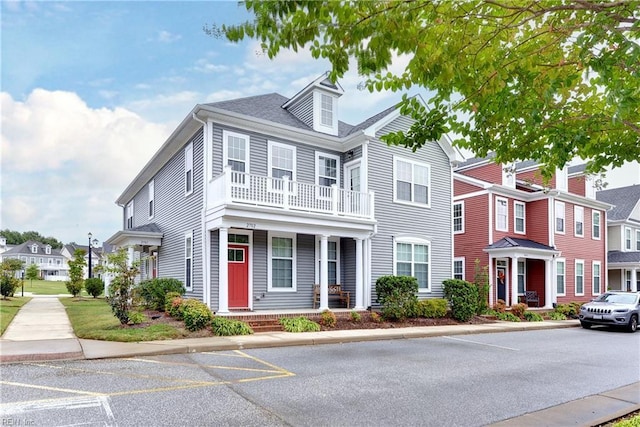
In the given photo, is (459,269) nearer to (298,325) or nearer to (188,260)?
(298,325)

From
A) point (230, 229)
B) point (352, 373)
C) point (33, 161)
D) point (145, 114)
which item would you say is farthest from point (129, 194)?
point (352, 373)

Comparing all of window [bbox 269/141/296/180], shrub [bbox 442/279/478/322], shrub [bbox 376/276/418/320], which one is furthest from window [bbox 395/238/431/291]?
window [bbox 269/141/296/180]

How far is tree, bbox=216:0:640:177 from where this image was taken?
4.34 m

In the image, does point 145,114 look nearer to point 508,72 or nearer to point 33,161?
point 33,161

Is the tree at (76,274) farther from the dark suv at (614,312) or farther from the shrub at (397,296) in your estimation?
the dark suv at (614,312)

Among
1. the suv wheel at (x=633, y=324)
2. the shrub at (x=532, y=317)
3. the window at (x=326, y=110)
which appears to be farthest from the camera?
the shrub at (x=532, y=317)

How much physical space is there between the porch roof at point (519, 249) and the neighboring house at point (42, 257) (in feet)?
276

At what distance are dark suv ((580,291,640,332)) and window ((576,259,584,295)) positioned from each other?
766 centimetres

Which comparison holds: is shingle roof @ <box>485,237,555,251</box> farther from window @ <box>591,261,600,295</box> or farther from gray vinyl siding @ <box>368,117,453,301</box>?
window @ <box>591,261,600,295</box>

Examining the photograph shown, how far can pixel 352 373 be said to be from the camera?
809cm

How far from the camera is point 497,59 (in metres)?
5.67

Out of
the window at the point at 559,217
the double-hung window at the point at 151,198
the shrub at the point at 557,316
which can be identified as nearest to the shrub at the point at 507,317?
the shrub at the point at 557,316

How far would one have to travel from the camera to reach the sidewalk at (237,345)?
590 centimetres

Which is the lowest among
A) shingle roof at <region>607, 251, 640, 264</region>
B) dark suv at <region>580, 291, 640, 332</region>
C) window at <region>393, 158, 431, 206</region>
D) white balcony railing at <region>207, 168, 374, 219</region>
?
dark suv at <region>580, 291, 640, 332</region>
